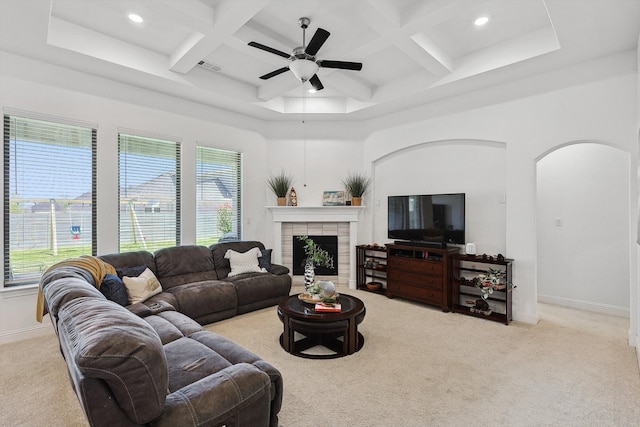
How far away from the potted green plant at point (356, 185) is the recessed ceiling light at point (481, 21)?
9.90ft

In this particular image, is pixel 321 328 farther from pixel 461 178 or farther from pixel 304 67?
pixel 461 178

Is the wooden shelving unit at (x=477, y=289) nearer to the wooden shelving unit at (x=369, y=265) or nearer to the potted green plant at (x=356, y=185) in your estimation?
the wooden shelving unit at (x=369, y=265)

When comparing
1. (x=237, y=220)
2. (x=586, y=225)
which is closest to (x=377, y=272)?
(x=237, y=220)

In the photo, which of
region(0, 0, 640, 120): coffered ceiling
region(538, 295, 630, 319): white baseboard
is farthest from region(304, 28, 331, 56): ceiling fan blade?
region(538, 295, 630, 319): white baseboard

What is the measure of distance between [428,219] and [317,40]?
3102 mm

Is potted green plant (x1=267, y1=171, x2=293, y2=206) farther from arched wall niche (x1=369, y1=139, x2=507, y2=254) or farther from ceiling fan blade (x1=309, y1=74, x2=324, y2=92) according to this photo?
ceiling fan blade (x1=309, y1=74, x2=324, y2=92)

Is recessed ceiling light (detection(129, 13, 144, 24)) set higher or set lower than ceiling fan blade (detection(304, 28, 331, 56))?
higher

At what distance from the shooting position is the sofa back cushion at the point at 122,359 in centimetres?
122

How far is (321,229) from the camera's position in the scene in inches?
239

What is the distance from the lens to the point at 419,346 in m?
3.40

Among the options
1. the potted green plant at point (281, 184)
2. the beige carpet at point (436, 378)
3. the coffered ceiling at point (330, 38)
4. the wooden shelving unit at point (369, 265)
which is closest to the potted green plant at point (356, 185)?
the wooden shelving unit at point (369, 265)

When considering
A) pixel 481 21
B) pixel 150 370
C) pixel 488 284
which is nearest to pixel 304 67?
pixel 481 21

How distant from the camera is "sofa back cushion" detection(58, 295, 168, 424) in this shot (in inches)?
48.0

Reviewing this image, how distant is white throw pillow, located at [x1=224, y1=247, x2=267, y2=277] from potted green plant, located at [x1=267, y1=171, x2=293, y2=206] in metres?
1.28
